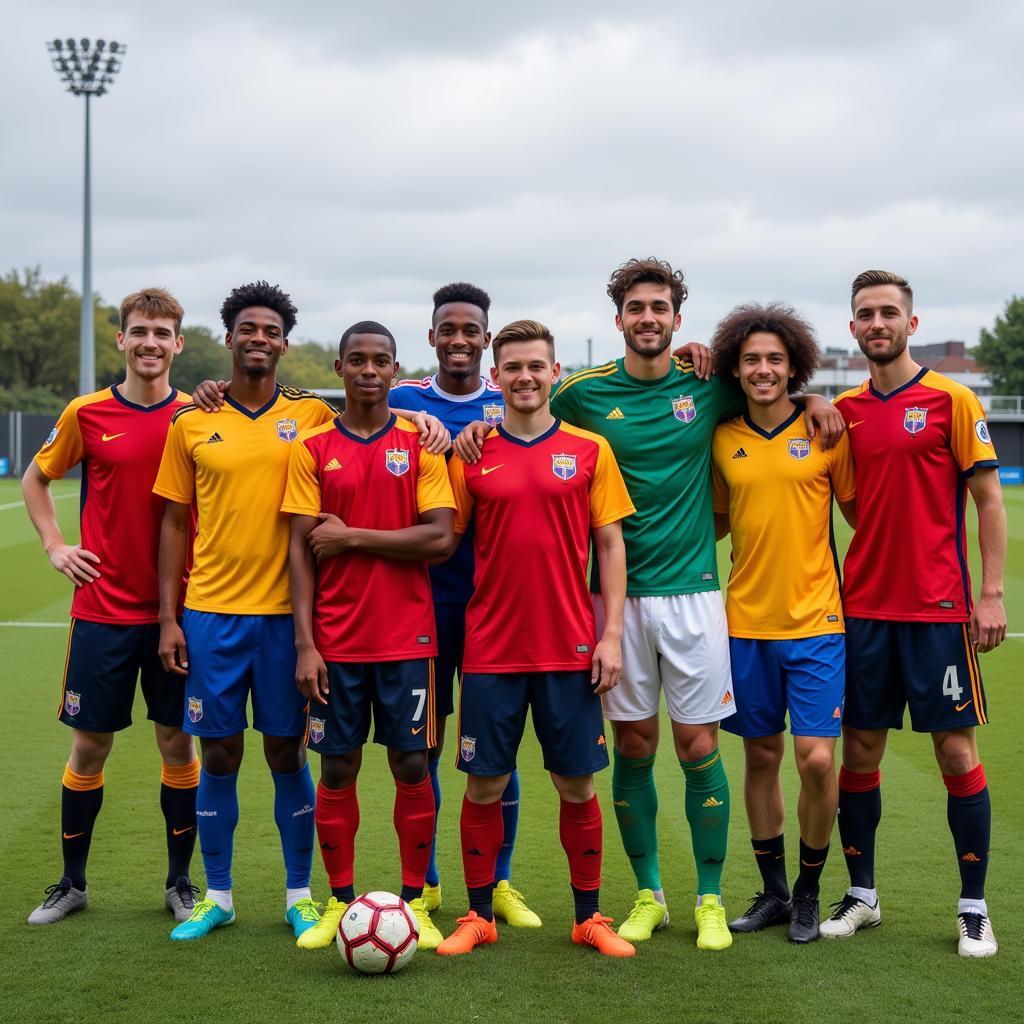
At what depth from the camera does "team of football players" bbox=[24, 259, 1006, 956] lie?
407 cm

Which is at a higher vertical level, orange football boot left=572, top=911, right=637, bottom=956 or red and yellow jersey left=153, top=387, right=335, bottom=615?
red and yellow jersey left=153, top=387, right=335, bottom=615

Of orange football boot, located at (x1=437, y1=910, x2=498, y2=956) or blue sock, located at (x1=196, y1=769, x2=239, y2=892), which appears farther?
blue sock, located at (x1=196, y1=769, x2=239, y2=892)

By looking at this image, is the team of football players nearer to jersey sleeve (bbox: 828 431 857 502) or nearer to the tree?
jersey sleeve (bbox: 828 431 857 502)

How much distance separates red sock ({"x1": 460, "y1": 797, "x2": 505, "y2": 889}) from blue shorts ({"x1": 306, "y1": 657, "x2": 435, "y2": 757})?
0.97 ft

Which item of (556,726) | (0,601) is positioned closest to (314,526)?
(556,726)

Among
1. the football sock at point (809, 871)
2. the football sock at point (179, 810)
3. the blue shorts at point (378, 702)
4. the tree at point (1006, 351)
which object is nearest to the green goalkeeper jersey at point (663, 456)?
the blue shorts at point (378, 702)

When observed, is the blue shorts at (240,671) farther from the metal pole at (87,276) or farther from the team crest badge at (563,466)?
the metal pole at (87,276)

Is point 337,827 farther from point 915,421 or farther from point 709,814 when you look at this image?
point 915,421

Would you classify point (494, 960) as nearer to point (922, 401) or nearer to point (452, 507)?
point (452, 507)

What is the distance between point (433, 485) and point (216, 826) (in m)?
1.43

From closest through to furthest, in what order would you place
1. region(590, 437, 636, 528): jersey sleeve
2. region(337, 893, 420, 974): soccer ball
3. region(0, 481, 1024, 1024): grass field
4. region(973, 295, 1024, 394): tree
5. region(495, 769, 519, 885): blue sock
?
region(0, 481, 1024, 1024): grass field
region(337, 893, 420, 974): soccer ball
region(590, 437, 636, 528): jersey sleeve
region(495, 769, 519, 885): blue sock
region(973, 295, 1024, 394): tree

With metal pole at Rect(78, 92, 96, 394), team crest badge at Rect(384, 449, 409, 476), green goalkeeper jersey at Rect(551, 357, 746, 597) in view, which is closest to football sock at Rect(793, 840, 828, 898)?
green goalkeeper jersey at Rect(551, 357, 746, 597)

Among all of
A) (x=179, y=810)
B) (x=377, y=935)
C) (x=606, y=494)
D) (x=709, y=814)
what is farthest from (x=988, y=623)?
(x=179, y=810)

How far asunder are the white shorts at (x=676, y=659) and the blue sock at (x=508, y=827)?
1.89 feet
